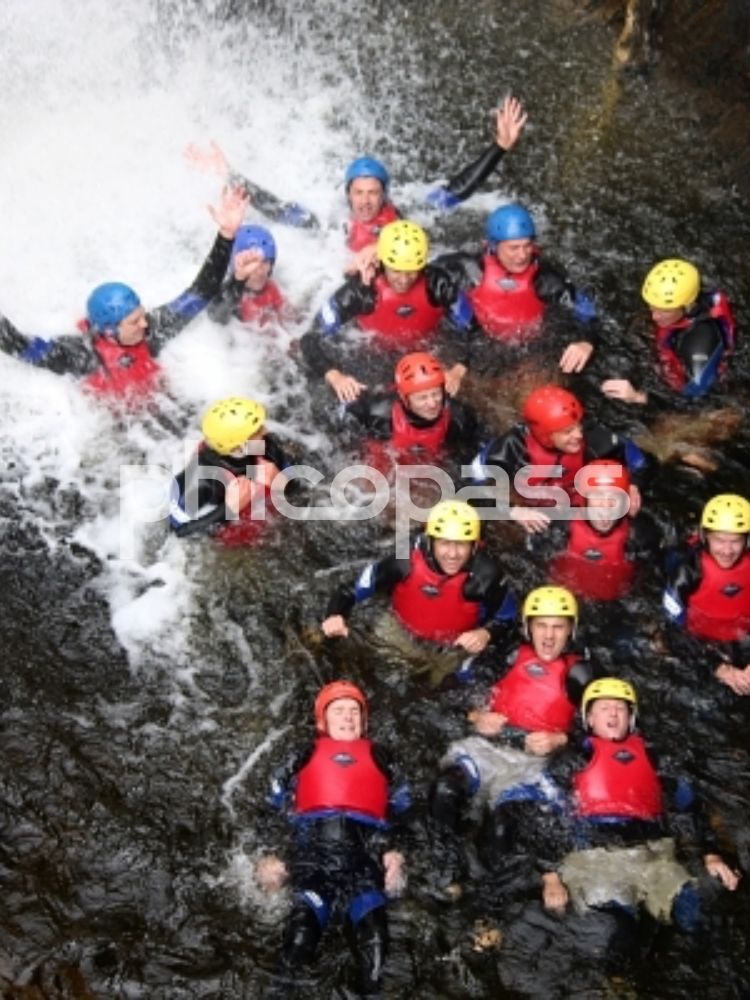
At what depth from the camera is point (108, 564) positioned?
8.62 meters

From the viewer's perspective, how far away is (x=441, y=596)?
7699mm

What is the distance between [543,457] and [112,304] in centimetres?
335

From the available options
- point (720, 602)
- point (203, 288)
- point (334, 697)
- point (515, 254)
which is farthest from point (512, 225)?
point (334, 697)

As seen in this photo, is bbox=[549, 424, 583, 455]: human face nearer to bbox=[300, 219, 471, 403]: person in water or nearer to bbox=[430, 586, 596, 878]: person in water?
bbox=[300, 219, 471, 403]: person in water

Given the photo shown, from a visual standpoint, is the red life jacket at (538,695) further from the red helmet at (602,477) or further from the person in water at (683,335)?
the person in water at (683,335)

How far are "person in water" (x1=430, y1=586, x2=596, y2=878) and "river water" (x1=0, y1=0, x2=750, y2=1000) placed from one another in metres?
0.35

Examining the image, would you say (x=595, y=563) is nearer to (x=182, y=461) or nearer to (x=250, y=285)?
(x=182, y=461)

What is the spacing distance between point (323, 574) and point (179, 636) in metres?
1.13

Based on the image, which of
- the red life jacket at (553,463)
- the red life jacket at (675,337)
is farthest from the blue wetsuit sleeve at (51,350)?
the red life jacket at (675,337)

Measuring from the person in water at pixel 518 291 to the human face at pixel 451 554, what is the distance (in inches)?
96.5

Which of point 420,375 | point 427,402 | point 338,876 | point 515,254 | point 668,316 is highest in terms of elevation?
point 515,254

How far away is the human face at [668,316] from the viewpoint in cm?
930

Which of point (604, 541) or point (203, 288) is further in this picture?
point (203, 288)

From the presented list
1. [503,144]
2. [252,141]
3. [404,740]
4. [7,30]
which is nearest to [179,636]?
[404,740]
